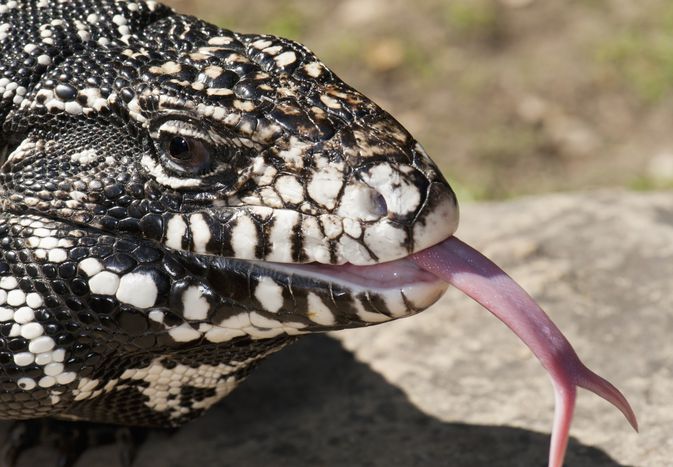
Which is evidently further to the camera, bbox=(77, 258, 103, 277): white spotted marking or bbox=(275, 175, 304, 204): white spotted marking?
bbox=(77, 258, 103, 277): white spotted marking

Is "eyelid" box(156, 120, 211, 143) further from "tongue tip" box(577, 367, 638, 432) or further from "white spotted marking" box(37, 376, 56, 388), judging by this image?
"tongue tip" box(577, 367, 638, 432)

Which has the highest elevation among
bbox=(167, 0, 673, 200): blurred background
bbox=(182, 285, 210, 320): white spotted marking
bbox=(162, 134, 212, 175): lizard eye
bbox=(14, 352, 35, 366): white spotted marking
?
bbox=(167, 0, 673, 200): blurred background

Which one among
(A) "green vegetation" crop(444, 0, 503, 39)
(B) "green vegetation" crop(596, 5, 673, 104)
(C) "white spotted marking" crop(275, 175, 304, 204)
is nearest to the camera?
(C) "white spotted marking" crop(275, 175, 304, 204)

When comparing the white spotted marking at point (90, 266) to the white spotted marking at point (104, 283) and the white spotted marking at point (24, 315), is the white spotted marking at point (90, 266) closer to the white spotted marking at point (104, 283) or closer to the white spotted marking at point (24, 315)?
the white spotted marking at point (104, 283)

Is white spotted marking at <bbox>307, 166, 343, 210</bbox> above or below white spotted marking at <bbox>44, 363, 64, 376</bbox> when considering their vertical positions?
above

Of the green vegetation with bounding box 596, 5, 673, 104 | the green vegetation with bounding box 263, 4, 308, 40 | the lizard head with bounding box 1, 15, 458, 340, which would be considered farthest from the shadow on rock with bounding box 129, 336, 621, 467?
the green vegetation with bounding box 263, 4, 308, 40

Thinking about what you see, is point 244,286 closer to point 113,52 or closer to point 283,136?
point 283,136

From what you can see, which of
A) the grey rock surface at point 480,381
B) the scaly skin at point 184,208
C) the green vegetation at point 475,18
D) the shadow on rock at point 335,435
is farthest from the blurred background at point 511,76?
the scaly skin at point 184,208

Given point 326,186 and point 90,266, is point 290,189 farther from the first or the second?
point 90,266

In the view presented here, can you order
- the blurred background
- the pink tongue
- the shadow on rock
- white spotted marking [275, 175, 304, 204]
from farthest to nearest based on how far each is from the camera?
the blurred background < the shadow on rock < white spotted marking [275, 175, 304, 204] < the pink tongue
